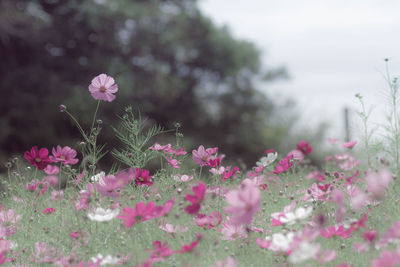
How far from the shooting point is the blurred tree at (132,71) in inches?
355

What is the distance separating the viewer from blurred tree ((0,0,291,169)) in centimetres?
902

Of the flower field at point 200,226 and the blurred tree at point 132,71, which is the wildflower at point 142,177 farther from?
the blurred tree at point 132,71

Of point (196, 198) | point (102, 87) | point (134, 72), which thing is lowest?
point (134, 72)

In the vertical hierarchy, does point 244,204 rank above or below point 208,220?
above

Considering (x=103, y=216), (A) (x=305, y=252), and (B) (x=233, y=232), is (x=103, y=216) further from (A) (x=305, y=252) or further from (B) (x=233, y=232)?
(A) (x=305, y=252)

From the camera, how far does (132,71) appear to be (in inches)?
394

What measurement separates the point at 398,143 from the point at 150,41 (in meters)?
8.35

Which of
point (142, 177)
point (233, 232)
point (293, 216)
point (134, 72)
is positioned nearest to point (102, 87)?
point (142, 177)

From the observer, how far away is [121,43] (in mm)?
9977

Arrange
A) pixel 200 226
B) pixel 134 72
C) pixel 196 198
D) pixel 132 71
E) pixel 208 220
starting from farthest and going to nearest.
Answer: pixel 134 72
pixel 132 71
pixel 200 226
pixel 208 220
pixel 196 198

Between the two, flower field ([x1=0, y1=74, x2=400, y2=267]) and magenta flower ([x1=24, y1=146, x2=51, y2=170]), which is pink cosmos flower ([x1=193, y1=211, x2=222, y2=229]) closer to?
flower field ([x1=0, y1=74, x2=400, y2=267])

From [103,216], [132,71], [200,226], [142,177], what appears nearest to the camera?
[103,216]

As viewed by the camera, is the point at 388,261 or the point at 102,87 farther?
the point at 102,87

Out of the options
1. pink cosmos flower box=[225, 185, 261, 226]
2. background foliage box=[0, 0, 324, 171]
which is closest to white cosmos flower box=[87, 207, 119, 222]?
pink cosmos flower box=[225, 185, 261, 226]
